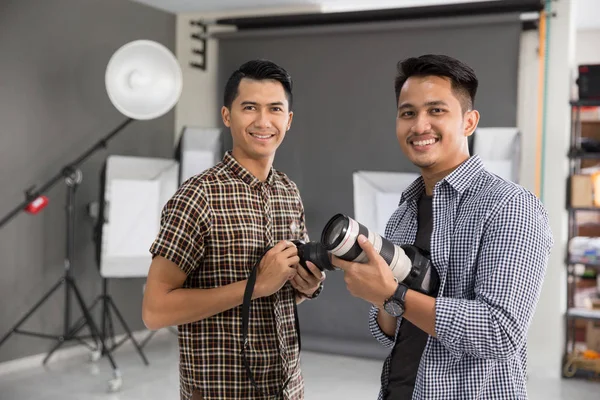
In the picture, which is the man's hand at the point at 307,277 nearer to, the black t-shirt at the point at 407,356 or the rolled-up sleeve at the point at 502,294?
the black t-shirt at the point at 407,356

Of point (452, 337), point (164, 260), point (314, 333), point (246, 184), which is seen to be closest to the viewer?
point (452, 337)

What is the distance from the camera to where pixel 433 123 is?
1169mm

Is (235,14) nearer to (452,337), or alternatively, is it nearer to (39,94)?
(39,94)

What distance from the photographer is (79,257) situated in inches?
169

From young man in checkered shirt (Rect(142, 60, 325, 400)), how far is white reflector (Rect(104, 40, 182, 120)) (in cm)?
224

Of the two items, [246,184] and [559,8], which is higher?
[559,8]

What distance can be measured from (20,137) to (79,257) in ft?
2.91

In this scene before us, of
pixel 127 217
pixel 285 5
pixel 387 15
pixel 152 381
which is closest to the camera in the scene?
pixel 152 381

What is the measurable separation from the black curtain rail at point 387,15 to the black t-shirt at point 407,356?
3.22 metres

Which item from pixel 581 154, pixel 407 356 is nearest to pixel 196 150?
pixel 581 154

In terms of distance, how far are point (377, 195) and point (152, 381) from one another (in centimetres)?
173

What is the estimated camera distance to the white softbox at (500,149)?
12.4 ft

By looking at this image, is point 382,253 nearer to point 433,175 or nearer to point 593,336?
point 433,175

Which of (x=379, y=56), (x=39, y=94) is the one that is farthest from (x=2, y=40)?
(x=379, y=56)
